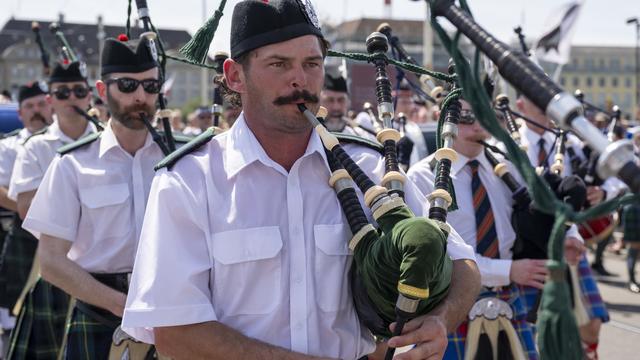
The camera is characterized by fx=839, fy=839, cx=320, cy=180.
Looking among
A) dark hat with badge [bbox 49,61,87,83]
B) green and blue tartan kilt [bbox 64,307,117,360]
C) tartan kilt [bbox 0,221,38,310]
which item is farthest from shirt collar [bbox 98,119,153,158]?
tartan kilt [bbox 0,221,38,310]

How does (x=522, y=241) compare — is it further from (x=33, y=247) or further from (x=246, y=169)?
(x=33, y=247)

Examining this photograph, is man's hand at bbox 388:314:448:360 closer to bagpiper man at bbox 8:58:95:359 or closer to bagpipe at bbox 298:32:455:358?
bagpipe at bbox 298:32:455:358

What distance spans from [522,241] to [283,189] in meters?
1.87

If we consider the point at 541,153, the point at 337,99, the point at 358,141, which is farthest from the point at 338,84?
the point at 358,141

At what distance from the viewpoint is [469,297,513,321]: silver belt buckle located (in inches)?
143

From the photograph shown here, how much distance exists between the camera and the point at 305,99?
2123 millimetres

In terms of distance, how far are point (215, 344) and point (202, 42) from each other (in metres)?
0.95

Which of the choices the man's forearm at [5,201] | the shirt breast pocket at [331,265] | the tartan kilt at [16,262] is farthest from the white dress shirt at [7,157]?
the shirt breast pocket at [331,265]

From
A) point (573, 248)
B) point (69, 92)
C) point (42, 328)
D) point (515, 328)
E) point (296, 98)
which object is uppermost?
point (296, 98)

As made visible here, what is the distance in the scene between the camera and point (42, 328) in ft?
13.0

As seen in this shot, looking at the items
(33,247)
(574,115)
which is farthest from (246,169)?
(33,247)

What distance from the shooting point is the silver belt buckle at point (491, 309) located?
12.0ft

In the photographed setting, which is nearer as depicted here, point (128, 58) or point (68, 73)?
point (128, 58)

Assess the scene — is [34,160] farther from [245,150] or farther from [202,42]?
[245,150]
